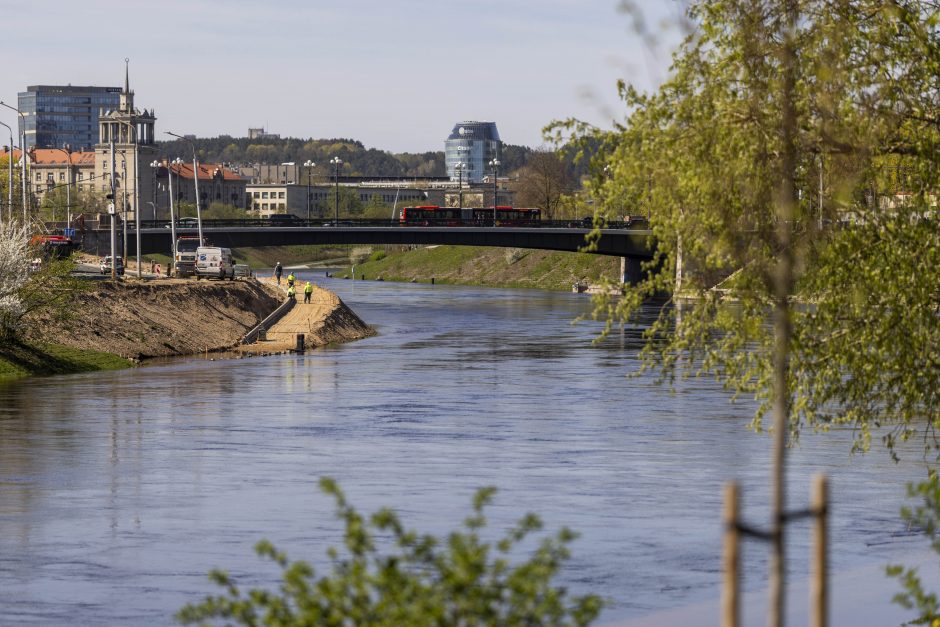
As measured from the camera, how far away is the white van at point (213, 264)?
10319 cm

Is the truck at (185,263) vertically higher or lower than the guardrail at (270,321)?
higher

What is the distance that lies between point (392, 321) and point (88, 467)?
65.2 metres

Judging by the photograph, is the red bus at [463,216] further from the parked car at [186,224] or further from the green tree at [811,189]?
the green tree at [811,189]

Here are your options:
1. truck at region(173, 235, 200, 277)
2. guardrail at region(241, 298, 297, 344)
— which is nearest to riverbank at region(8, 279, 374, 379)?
guardrail at region(241, 298, 297, 344)

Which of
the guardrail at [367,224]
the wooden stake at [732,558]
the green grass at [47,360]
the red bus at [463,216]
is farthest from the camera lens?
the red bus at [463,216]

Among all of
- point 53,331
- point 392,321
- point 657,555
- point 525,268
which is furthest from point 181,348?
point 525,268

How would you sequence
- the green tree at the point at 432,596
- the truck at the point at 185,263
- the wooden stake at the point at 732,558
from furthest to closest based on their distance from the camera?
1. the truck at the point at 185,263
2. the green tree at the point at 432,596
3. the wooden stake at the point at 732,558

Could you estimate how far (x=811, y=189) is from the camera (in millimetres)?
22984

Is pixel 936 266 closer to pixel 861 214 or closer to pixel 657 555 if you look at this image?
pixel 861 214

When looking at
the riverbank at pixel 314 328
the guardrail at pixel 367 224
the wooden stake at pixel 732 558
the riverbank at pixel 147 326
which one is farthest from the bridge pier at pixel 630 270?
the wooden stake at pixel 732 558

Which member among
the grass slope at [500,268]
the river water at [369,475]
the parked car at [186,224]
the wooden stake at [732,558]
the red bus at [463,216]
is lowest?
the river water at [369,475]

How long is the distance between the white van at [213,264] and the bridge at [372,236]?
15280 mm

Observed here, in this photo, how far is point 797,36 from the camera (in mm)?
21031

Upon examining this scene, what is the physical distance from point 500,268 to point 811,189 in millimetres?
155185
